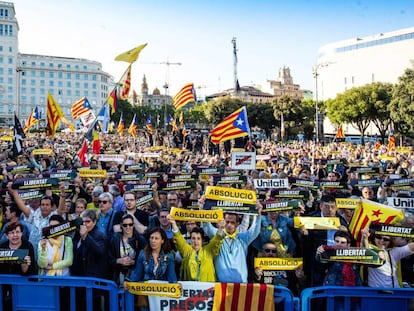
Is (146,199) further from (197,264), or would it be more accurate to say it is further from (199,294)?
(199,294)

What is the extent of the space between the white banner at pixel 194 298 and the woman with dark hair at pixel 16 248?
59.4 inches

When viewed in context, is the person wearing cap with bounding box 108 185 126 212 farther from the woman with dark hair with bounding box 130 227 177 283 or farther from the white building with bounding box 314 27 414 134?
the white building with bounding box 314 27 414 134

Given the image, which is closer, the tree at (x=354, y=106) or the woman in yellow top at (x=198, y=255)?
the woman in yellow top at (x=198, y=255)

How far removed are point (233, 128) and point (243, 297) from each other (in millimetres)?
10578

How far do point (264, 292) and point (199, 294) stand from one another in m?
0.65

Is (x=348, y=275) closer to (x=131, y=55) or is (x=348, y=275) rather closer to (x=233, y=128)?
(x=233, y=128)

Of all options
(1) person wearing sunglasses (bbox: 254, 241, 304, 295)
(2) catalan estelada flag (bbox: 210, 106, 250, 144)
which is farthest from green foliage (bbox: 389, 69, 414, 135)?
(1) person wearing sunglasses (bbox: 254, 241, 304, 295)

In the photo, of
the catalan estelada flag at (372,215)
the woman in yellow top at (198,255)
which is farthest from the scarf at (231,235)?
the catalan estelada flag at (372,215)

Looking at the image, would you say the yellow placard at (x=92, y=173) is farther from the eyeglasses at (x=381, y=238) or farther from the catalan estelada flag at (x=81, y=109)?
the catalan estelada flag at (x=81, y=109)

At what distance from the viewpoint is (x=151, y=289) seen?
5.03 metres

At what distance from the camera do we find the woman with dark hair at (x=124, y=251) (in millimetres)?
5586

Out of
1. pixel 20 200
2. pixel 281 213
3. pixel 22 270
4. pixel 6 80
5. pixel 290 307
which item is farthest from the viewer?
pixel 6 80

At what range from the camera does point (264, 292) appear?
486 centimetres

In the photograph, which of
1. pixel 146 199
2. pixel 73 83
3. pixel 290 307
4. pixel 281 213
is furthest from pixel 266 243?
pixel 73 83
